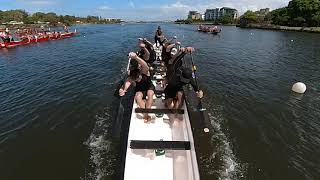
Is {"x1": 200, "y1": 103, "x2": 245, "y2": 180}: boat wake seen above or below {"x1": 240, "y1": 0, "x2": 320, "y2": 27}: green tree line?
below

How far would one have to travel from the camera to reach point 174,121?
34.1 feet

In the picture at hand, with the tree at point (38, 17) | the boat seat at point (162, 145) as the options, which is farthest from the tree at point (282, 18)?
the tree at point (38, 17)

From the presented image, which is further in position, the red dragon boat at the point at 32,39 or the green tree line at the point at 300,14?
the green tree line at the point at 300,14

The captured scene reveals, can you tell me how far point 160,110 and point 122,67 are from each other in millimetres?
14673

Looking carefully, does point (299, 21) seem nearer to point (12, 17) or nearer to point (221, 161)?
point (221, 161)

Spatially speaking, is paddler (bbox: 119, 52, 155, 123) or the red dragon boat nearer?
paddler (bbox: 119, 52, 155, 123)

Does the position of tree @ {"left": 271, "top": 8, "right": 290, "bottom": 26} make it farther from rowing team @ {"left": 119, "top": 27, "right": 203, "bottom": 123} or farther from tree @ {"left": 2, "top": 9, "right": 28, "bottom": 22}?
tree @ {"left": 2, "top": 9, "right": 28, "bottom": 22}

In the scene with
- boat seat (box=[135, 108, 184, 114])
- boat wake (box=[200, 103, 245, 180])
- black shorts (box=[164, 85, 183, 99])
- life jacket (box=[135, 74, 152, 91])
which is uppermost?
life jacket (box=[135, 74, 152, 91])

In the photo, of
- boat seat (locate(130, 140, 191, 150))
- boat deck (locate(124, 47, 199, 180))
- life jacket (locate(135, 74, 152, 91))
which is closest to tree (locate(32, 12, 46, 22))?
life jacket (locate(135, 74, 152, 91))

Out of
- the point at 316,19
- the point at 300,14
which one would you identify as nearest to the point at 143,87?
the point at 316,19

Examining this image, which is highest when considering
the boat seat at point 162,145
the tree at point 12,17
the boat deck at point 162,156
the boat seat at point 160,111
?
the tree at point 12,17

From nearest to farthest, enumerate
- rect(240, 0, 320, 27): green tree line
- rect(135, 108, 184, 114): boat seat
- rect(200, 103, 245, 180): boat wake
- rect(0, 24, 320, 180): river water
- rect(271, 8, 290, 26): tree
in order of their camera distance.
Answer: rect(200, 103, 245, 180): boat wake → rect(0, 24, 320, 180): river water → rect(135, 108, 184, 114): boat seat → rect(240, 0, 320, 27): green tree line → rect(271, 8, 290, 26): tree

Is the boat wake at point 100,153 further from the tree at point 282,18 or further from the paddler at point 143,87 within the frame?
the tree at point 282,18

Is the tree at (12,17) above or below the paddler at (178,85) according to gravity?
above
